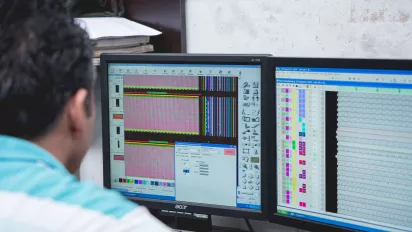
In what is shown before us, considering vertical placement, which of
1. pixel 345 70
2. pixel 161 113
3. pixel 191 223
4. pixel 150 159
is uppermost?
pixel 345 70

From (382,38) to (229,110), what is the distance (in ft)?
1.26

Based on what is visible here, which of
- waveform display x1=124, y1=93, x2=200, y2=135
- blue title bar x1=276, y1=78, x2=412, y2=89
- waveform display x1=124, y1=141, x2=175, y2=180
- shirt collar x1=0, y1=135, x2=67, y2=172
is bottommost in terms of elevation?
waveform display x1=124, y1=141, x2=175, y2=180

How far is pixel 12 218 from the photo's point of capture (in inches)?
25.4

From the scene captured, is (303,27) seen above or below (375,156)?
above

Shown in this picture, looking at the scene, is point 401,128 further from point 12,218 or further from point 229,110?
point 12,218

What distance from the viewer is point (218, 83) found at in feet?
4.35

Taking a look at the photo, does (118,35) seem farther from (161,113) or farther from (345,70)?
(345,70)

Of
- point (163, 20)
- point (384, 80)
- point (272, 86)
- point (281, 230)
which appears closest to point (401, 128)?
point (384, 80)

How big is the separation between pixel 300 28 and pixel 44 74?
0.82 meters

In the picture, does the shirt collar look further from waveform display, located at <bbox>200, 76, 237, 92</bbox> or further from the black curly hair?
waveform display, located at <bbox>200, 76, 237, 92</bbox>

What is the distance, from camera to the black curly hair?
2.40 ft

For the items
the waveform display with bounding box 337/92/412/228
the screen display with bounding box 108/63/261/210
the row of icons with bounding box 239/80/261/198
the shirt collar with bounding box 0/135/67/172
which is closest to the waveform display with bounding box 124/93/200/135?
the screen display with bounding box 108/63/261/210

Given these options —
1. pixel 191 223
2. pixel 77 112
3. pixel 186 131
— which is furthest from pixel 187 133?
pixel 77 112

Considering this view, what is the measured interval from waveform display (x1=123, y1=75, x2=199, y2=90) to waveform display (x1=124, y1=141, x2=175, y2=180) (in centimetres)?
14
